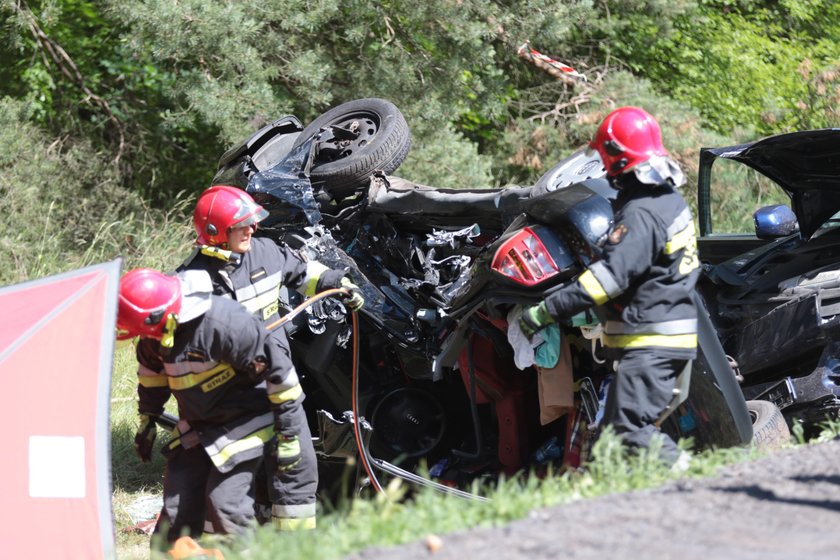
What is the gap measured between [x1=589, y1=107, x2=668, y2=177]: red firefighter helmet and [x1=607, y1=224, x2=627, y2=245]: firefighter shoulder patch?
271mm

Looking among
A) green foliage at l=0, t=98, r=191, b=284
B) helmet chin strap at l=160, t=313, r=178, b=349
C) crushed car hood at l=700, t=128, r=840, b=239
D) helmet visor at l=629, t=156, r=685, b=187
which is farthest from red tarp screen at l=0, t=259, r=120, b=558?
green foliage at l=0, t=98, r=191, b=284

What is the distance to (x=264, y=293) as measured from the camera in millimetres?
5125

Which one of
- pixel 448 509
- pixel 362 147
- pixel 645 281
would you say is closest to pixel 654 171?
pixel 645 281

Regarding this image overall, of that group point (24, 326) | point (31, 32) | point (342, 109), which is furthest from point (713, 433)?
point (31, 32)

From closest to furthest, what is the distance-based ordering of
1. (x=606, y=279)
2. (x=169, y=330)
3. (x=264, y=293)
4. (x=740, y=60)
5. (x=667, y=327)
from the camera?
(x=606, y=279)
(x=667, y=327)
(x=169, y=330)
(x=264, y=293)
(x=740, y=60)

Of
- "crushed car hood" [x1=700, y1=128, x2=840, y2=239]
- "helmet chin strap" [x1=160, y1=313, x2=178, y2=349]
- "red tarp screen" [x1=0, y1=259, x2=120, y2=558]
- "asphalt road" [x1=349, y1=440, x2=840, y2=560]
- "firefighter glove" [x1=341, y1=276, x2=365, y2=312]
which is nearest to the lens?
"asphalt road" [x1=349, y1=440, x2=840, y2=560]

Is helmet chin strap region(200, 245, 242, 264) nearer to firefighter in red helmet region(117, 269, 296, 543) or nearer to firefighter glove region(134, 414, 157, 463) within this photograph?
firefighter in red helmet region(117, 269, 296, 543)

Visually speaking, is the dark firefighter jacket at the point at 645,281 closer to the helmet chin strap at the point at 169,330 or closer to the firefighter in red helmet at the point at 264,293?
the firefighter in red helmet at the point at 264,293

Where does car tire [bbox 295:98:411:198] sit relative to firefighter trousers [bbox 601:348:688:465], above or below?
above

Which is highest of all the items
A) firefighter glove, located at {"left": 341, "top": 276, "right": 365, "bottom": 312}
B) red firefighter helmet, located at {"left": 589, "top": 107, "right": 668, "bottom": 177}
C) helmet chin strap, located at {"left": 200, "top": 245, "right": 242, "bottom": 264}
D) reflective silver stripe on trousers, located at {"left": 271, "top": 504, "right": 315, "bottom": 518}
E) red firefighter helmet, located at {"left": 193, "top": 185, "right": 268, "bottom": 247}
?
red firefighter helmet, located at {"left": 589, "top": 107, "right": 668, "bottom": 177}

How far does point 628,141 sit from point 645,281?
1.90 ft

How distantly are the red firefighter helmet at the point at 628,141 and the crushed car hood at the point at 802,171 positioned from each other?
159 centimetres

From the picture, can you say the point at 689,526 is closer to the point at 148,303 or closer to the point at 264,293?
the point at 148,303

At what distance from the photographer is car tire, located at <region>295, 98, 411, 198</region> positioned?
6.11m
